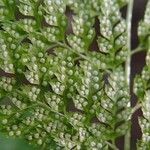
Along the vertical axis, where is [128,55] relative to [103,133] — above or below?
above

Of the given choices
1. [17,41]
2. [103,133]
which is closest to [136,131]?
[103,133]

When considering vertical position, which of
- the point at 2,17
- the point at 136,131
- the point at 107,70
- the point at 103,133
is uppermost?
the point at 2,17

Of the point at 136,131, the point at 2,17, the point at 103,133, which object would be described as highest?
the point at 2,17

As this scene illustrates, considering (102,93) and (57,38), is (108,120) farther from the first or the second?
(57,38)

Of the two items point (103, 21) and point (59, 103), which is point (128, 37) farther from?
point (59, 103)

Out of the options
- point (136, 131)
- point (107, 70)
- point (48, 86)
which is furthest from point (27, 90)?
point (136, 131)

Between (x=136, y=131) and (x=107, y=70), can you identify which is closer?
(x=107, y=70)
